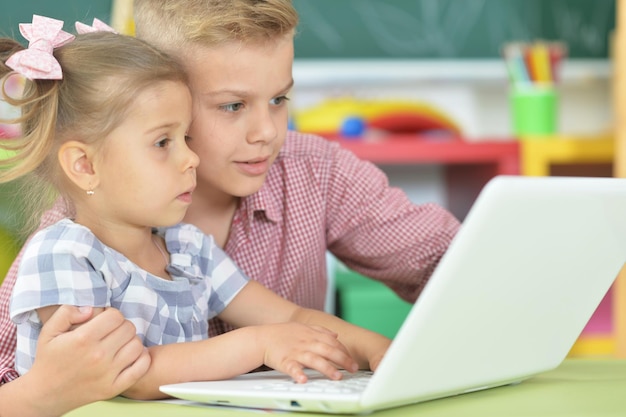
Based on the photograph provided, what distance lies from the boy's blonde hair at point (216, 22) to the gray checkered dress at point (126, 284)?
22cm

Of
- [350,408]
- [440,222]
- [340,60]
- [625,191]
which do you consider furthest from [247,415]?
[340,60]

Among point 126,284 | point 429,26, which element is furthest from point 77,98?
point 429,26

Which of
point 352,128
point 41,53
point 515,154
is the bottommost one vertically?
point 41,53

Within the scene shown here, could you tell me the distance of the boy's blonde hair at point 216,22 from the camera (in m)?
1.12

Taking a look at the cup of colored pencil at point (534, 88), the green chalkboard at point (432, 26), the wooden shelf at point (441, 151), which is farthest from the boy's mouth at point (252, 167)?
the green chalkboard at point (432, 26)

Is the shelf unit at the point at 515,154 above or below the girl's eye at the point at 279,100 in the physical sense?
above

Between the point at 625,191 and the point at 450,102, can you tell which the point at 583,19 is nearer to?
the point at 450,102

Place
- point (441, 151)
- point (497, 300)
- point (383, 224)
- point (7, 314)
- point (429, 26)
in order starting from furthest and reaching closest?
point (429, 26) → point (441, 151) → point (383, 224) → point (7, 314) → point (497, 300)

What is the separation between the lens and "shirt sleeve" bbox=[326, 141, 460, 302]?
1301 mm

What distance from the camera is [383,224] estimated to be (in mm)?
1306

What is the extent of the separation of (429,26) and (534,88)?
0.43 metres

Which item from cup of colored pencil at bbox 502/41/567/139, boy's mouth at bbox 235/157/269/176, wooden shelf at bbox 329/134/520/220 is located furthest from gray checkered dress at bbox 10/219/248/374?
cup of colored pencil at bbox 502/41/567/139

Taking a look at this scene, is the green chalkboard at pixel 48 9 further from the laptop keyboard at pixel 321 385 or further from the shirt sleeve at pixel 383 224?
the laptop keyboard at pixel 321 385

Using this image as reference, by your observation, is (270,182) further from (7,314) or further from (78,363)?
(78,363)
